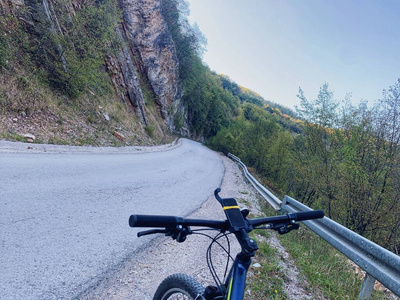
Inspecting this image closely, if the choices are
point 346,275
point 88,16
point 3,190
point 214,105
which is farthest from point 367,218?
point 214,105

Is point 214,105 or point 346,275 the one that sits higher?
point 214,105

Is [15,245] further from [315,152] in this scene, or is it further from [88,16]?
[88,16]

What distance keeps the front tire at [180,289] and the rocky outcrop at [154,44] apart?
28990mm

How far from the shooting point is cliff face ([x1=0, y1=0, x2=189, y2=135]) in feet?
35.6

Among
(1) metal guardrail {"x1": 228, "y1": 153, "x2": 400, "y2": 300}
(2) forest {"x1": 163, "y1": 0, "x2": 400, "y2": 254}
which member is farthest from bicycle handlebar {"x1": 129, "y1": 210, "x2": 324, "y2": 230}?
(2) forest {"x1": 163, "y1": 0, "x2": 400, "y2": 254}

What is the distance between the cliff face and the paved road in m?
8.03

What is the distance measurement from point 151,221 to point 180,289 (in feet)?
2.89

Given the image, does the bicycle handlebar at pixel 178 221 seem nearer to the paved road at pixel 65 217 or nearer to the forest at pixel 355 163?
the paved road at pixel 65 217

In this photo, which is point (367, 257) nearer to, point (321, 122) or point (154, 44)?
point (321, 122)

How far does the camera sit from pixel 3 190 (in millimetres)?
3977

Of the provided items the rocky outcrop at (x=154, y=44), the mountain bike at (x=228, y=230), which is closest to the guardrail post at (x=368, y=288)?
Answer: the mountain bike at (x=228, y=230)

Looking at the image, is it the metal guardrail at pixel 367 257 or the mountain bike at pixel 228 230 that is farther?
the metal guardrail at pixel 367 257

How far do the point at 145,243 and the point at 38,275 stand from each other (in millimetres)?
1539

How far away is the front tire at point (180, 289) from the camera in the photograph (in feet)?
5.20
